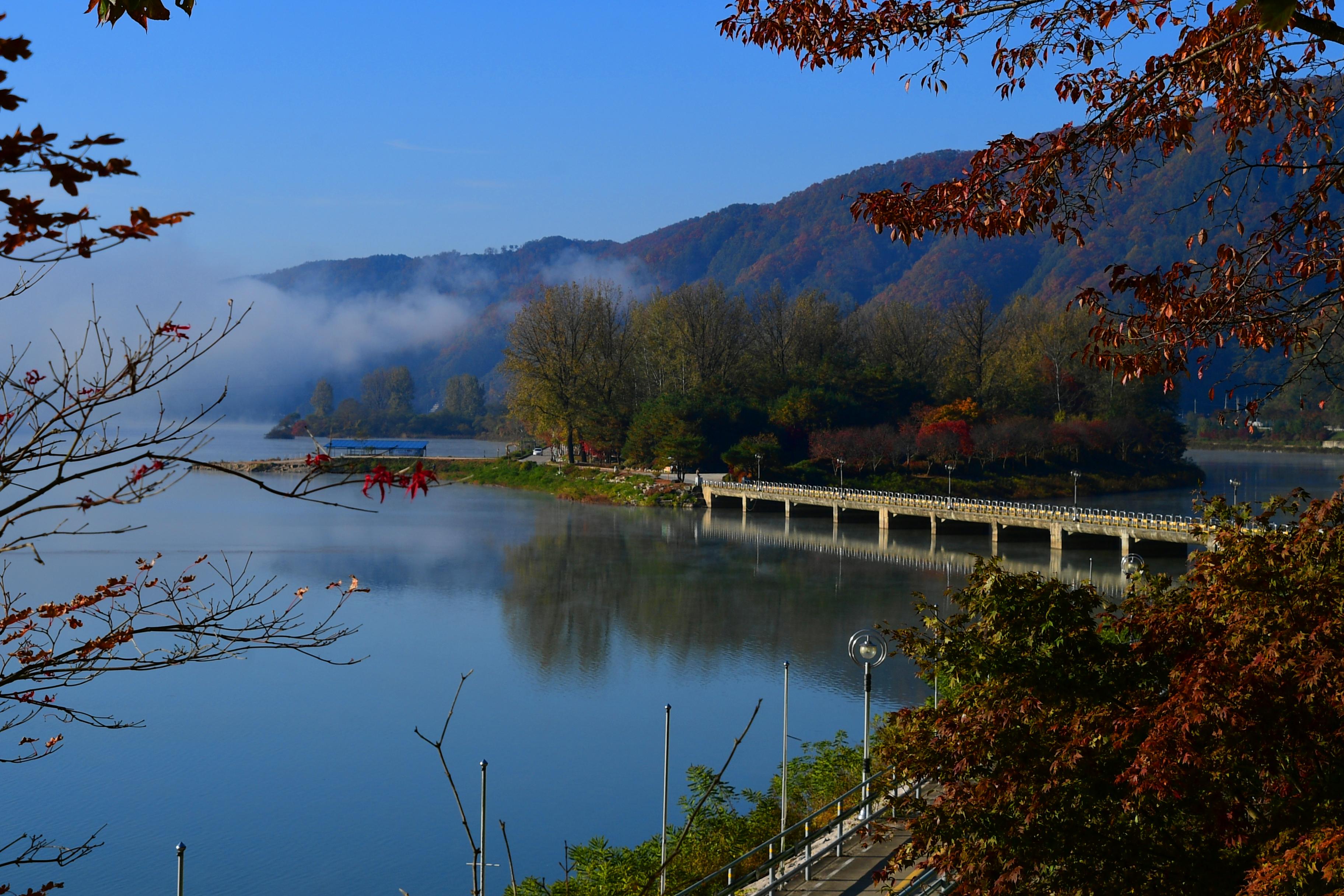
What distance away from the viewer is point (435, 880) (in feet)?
48.4

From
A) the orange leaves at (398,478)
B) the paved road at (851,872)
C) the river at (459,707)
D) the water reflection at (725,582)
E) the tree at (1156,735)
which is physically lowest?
the water reflection at (725,582)

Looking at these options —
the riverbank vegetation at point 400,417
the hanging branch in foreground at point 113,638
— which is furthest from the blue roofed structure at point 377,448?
the hanging branch in foreground at point 113,638

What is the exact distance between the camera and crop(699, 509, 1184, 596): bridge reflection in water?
38.2m

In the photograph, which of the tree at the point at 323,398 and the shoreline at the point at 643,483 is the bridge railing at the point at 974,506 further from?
the tree at the point at 323,398

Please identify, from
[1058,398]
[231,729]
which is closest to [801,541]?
[231,729]

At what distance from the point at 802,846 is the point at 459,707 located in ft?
40.4

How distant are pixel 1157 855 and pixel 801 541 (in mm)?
40049

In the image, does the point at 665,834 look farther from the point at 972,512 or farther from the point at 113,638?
the point at 972,512

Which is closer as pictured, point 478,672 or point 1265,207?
point 478,672

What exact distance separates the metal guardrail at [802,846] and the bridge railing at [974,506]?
941 inches

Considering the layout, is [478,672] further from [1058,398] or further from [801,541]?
[1058,398]

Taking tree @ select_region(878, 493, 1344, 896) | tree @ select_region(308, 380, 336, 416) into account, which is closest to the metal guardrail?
tree @ select_region(878, 493, 1344, 896)

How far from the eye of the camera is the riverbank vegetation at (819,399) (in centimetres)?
6588

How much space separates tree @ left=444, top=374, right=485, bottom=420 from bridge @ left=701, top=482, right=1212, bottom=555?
11362 centimetres
